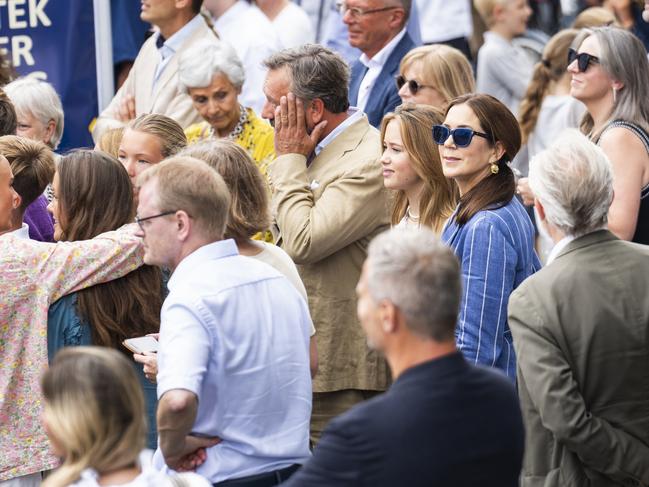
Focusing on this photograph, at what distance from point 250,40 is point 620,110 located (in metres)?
3.35

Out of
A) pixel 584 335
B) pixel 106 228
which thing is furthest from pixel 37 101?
pixel 584 335

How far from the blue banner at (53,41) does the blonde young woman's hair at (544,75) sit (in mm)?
3155

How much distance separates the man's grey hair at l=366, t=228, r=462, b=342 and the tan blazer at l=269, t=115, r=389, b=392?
219 centimetres

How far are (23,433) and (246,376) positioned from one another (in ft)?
3.90

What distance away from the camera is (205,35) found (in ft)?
25.3

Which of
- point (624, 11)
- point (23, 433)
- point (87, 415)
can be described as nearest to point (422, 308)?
point (87, 415)

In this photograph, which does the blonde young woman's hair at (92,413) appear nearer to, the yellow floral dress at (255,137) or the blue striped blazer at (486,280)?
the blue striped blazer at (486,280)

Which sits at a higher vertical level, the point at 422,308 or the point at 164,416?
the point at 422,308

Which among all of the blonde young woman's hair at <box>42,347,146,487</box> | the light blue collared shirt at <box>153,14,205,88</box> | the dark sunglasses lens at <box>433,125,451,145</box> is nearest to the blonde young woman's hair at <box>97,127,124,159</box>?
the light blue collared shirt at <box>153,14,205,88</box>

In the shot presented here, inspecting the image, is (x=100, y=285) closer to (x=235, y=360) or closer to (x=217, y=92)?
(x=235, y=360)

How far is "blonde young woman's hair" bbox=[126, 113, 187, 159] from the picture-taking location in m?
5.71

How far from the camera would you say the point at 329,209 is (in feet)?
17.0

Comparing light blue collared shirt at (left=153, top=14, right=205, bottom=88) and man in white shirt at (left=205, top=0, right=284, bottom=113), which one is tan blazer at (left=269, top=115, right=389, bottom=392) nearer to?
light blue collared shirt at (left=153, top=14, right=205, bottom=88)

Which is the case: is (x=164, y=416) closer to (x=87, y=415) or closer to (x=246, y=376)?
(x=246, y=376)
